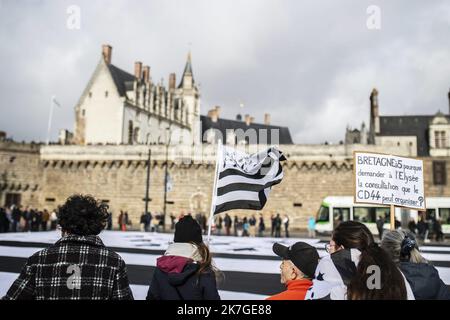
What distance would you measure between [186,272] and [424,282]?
6.41 ft

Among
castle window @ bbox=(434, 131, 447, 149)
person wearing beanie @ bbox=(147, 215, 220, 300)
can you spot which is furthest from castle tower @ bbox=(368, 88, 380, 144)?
person wearing beanie @ bbox=(147, 215, 220, 300)

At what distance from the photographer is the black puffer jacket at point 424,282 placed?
326 centimetres

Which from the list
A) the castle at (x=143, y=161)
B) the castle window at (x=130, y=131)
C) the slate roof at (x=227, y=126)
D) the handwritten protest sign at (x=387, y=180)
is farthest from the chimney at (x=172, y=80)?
the handwritten protest sign at (x=387, y=180)

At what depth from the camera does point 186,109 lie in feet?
199

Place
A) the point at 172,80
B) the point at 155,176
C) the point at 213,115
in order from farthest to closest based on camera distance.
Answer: the point at 213,115
the point at 172,80
the point at 155,176

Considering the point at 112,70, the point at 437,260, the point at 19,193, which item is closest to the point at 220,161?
the point at 437,260

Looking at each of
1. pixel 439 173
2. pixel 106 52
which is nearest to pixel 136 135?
pixel 106 52

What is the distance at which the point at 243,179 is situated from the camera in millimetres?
7410

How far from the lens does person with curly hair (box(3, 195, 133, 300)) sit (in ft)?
8.59

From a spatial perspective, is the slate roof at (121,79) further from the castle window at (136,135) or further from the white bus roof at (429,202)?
the white bus roof at (429,202)

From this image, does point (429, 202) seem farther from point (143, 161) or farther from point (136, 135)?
point (136, 135)

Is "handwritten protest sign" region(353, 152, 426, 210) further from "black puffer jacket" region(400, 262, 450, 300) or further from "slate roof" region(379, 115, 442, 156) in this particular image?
"slate roof" region(379, 115, 442, 156)

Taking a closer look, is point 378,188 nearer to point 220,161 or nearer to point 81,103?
point 220,161
